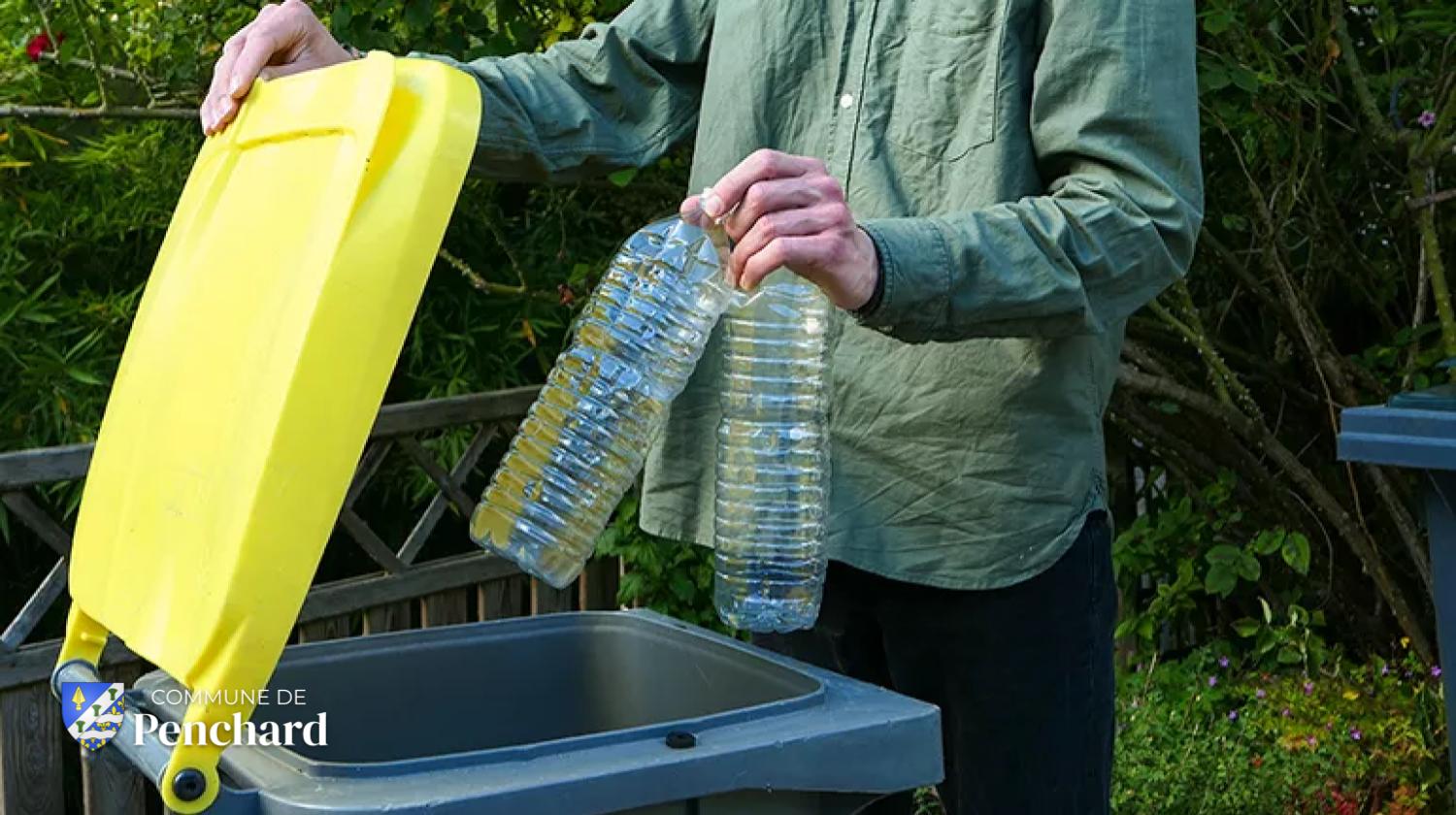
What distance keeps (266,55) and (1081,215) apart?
2.90 ft

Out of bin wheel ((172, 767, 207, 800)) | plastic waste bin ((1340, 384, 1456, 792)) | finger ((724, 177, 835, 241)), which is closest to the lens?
bin wheel ((172, 767, 207, 800))

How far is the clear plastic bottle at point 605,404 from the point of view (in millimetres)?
1862

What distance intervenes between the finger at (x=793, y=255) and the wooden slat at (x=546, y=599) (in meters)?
2.66

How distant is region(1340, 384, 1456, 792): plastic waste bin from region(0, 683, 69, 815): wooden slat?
2335mm

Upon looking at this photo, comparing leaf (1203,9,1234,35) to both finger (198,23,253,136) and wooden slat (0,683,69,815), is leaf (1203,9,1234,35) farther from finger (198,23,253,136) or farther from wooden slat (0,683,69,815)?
wooden slat (0,683,69,815)

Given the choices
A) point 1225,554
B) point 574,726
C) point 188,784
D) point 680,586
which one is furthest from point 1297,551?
point 188,784

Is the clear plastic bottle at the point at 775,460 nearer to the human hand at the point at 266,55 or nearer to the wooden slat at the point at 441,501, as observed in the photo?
the human hand at the point at 266,55

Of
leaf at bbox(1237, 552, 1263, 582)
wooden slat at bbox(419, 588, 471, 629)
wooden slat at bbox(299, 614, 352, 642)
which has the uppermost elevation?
wooden slat at bbox(299, 614, 352, 642)

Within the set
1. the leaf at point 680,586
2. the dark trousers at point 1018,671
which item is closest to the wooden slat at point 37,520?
the leaf at point 680,586

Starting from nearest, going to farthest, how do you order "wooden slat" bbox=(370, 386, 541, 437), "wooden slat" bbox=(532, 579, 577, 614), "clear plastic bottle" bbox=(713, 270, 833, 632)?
"clear plastic bottle" bbox=(713, 270, 833, 632), "wooden slat" bbox=(370, 386, 541, 437), "wooden slat" bbox=(532, 579, 577, 614)

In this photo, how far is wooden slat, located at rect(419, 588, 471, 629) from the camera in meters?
3.78

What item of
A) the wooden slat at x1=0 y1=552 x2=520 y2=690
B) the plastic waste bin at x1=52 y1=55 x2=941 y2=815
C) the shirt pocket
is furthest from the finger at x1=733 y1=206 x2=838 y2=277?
the wooden slat at x1=0 y1=552 x2=520 y2=690

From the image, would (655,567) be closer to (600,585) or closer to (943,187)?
(600,585)

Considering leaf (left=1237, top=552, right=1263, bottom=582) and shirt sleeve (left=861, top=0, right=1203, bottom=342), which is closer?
shirt sleeve (left=861, top=0, right=1203, bottom=342)
